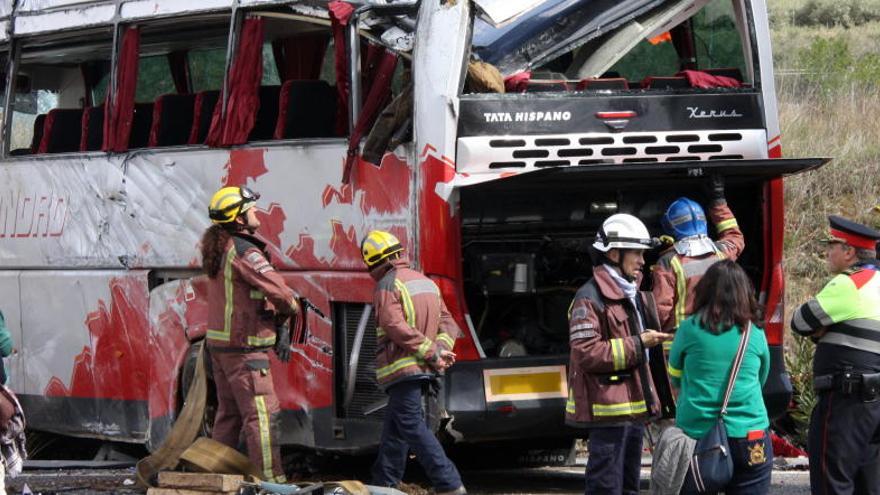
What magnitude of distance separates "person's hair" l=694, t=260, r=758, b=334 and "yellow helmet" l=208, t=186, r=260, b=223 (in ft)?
11.7

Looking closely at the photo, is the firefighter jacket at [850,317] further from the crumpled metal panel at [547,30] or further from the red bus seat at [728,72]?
the crumpled metal panel at [547,30]

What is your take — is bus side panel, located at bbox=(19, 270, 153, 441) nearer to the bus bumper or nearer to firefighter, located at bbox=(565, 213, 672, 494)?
the bus bumper

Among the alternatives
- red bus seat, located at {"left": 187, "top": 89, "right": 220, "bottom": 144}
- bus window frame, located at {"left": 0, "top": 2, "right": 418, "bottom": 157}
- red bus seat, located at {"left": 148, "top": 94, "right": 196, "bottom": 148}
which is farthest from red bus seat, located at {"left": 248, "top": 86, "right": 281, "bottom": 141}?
red bus seat, located at {"left": 148, "top": 94, "right": 196, "bottom": 148}

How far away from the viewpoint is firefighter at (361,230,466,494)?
9.83 meters

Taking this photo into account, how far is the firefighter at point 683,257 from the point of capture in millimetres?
10031

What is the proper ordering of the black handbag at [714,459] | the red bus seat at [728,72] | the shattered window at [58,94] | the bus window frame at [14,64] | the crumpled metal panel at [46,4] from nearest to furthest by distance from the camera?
the black handbag at [714,459]
the red bus seat at [728,72]
the crumpled metal panel at [46,4]
the bus window frame at [14,64]
the shattered window at [58,94]

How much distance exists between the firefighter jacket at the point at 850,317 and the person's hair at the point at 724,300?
3.39ft

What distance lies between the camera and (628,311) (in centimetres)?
888

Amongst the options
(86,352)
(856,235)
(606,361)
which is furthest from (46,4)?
(856,235)

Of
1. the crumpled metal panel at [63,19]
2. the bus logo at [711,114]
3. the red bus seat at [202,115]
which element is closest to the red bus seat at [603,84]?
the bus logo at [711,114]

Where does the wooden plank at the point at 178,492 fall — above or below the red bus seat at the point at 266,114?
below

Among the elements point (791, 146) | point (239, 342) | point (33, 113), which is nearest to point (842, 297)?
point (239, 342)

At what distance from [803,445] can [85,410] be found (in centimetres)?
534

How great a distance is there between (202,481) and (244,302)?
1109mm
